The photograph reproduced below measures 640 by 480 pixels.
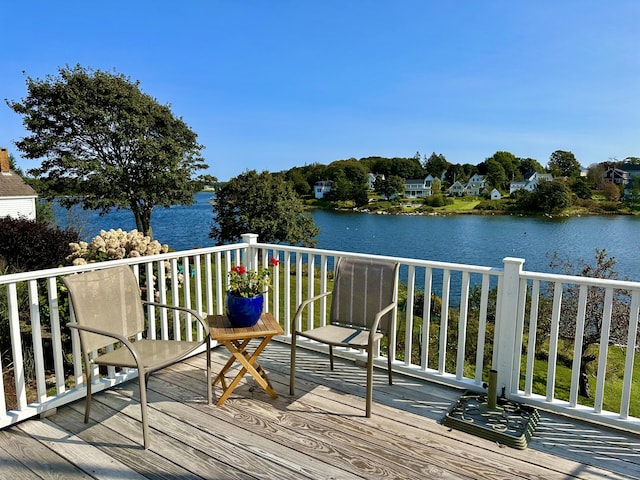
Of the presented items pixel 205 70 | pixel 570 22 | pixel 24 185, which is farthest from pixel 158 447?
pixel 24 185

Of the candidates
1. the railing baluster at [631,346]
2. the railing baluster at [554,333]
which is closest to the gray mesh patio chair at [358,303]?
the railing baluster at [554,333]

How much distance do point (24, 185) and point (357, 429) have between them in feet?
62.8

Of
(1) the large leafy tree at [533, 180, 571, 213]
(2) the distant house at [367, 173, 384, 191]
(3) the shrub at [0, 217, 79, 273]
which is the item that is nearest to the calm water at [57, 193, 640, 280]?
(1) the large leafy tree at [533, 180, 571, 213]

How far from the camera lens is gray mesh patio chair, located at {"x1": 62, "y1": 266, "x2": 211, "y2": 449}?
2.22 metres

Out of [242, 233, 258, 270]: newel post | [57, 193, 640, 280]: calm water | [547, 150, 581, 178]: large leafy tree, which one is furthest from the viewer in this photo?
[547, 150, 581, 178]: large leafy tree

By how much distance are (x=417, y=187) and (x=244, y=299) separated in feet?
136

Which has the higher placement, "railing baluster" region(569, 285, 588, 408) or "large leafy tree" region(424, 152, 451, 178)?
"large leafy tree" region(424, 152, 451, 178)

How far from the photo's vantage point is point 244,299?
2754mm

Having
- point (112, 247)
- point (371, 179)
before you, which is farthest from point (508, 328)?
point (371, 179)

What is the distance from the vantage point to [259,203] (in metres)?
22.3

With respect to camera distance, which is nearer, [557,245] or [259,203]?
[557,245]

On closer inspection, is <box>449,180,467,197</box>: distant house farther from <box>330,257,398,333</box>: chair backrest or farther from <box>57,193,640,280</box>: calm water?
<box>330,257,398,333</box>: chair backrest

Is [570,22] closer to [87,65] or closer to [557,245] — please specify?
[557,245]

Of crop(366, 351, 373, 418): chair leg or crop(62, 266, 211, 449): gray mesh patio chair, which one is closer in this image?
crop(62, 266, 211, 449): gray mesh patio chair
